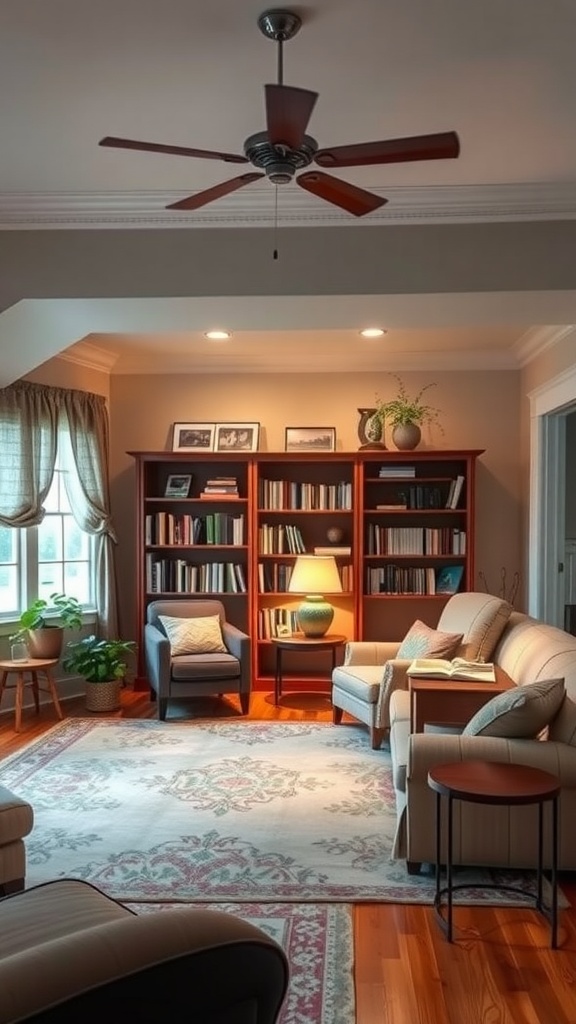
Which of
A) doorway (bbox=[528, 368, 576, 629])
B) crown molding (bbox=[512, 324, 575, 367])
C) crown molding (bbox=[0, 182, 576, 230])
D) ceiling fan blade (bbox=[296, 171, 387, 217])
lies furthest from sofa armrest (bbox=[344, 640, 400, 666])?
ceiling fan blade (bbox=[296, 171, 387, 217])

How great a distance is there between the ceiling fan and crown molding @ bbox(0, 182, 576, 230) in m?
1.10

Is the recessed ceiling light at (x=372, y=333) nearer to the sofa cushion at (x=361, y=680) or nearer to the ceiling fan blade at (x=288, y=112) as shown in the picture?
the sofa cushion at (x=361, y=680)

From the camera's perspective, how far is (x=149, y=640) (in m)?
5.88

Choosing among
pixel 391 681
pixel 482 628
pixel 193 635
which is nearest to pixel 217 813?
pixel 391 681

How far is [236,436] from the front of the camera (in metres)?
6.77

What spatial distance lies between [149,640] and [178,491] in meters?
1.40

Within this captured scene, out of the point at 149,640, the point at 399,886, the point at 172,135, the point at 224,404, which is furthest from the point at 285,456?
the point at 399,886

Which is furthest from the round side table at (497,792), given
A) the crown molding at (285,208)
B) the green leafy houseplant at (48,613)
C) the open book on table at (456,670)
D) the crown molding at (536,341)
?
the green leafy houseplant at (48,613)

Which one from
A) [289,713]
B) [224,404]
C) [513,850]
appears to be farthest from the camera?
[224,404]

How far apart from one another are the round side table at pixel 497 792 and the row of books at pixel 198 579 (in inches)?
145

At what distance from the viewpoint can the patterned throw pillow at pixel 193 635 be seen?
5.84 meters

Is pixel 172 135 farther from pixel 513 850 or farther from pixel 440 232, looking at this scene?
pixel 513 850

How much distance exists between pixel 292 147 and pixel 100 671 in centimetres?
440

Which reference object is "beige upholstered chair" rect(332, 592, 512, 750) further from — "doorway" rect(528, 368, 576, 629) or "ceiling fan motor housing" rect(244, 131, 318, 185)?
"ceiling fan motor housing" rect(244, 131, 318, 185)
